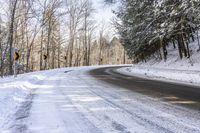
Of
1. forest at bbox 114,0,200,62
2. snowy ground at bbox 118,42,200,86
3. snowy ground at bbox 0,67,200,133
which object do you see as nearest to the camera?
snowy ground at bbox 0,67,200,133

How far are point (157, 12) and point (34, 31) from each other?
22.8 metres

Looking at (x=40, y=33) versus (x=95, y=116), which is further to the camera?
(x=40, y=33)

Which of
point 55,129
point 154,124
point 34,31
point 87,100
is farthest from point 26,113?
point 34,31

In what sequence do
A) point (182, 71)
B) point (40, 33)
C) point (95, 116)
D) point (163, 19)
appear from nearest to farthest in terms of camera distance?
1. point (95, 116)
2. point (182, 71)
3. point (163, 19)
4. point (40, 33)

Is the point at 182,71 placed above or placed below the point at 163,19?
below

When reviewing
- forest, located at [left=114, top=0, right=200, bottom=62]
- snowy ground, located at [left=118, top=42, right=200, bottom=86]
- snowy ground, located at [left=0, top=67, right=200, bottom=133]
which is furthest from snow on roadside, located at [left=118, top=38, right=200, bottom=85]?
snowy ground, located at [left=0, top=67, right=200, bottom=133]

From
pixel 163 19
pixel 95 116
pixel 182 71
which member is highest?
pixel 163 19

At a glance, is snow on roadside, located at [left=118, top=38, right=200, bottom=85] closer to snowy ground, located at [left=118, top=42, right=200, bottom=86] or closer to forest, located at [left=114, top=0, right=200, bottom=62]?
snowy ground, located at [left=118, top=42, right=200, bottom=86]

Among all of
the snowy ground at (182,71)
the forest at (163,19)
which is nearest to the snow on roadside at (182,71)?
the snowy ground at (182,71)

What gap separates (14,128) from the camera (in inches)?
221

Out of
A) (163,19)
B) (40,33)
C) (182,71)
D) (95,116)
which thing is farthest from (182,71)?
(40,33)

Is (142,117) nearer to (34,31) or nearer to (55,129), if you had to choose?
(55,129)

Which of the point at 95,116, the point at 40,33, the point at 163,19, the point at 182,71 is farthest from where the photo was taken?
the point at 40,33

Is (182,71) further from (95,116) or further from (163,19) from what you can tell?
(95,116)
